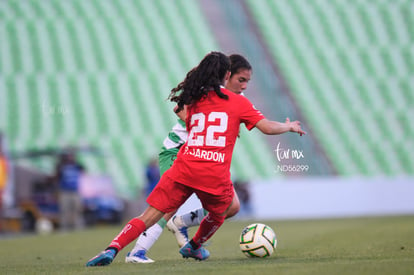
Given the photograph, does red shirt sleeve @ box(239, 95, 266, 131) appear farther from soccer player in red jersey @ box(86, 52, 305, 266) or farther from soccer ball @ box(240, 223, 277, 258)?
soccer ball @ box(240, 223, 277, 258)

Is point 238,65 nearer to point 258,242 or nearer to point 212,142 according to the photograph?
point 212,142

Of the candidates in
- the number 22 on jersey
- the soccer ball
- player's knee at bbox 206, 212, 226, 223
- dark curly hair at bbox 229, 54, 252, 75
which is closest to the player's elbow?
the number 22 on jersey

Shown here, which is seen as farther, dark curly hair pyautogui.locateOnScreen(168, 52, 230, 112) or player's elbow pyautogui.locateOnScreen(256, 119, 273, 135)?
dark curly hair pyautogui.locateOnScreen(168, 52, 230, 112)

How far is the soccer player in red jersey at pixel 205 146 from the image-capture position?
5953mm

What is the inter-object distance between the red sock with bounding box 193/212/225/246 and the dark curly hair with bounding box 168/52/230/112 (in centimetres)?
105

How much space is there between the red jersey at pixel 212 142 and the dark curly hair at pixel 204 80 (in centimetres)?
6

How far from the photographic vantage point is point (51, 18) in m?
29.2

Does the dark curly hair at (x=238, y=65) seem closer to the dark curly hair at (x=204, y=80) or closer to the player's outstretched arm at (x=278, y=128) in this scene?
the dark curly hair at (x=204, y=80)

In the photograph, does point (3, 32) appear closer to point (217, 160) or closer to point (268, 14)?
point (268, 14)

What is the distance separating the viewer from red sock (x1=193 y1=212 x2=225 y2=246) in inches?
250

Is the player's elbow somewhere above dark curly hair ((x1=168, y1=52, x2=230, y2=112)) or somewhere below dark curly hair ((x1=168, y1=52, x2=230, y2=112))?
below

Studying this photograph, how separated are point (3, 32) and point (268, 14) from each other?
10.6 m

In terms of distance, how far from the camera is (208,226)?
21.2ft

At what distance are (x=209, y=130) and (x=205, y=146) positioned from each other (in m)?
0.14
